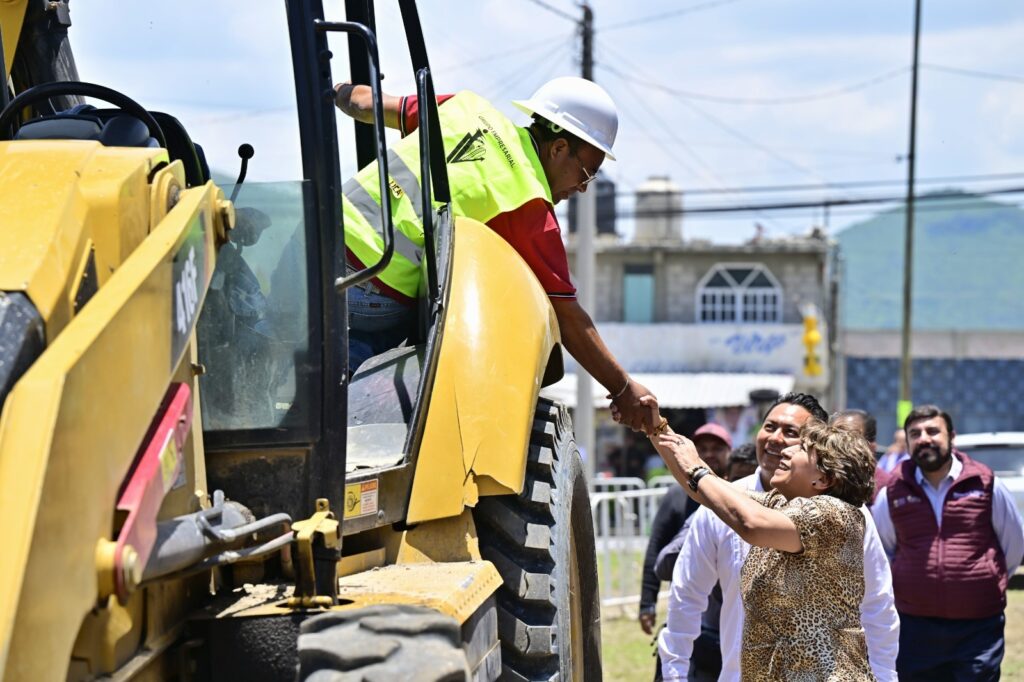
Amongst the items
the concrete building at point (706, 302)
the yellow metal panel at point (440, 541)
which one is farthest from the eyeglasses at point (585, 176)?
the concrete building at point (706, 302)

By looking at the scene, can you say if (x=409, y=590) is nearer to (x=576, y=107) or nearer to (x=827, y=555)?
(x=827, y=555)

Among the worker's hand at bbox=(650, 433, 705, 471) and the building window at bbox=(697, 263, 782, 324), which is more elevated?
the worker's hand at bbox=(650, 433, 705, 471)

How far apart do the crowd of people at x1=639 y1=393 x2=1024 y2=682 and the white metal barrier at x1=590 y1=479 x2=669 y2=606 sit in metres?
5.23

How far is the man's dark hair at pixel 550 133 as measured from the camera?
17.0ft

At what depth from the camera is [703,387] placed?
4241 cm

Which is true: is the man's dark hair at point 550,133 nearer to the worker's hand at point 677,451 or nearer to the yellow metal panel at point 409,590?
A: the worker's hand at point 677,451

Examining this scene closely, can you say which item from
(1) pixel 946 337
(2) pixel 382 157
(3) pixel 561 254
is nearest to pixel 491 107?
(3) pixel 561 254

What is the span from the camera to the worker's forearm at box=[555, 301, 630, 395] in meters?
5.08

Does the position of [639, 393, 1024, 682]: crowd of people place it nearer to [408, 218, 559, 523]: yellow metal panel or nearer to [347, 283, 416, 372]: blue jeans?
[408, 218, 559, 523]: yellow metal panel

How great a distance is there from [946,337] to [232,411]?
52294mm

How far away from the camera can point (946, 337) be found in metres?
53.4

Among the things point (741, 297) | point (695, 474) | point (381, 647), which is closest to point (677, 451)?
point (695, 474)

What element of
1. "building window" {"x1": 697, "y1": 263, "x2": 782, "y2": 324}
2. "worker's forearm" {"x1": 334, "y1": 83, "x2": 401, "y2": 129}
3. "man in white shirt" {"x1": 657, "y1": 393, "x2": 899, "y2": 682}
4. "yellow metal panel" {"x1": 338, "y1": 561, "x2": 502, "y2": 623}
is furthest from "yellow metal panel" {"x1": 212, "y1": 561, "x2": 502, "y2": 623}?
"building window" {"x1": 697, "y1": 263, "x2": 782, "y2": 324}

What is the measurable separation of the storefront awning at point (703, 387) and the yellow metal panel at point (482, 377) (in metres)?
33.9
